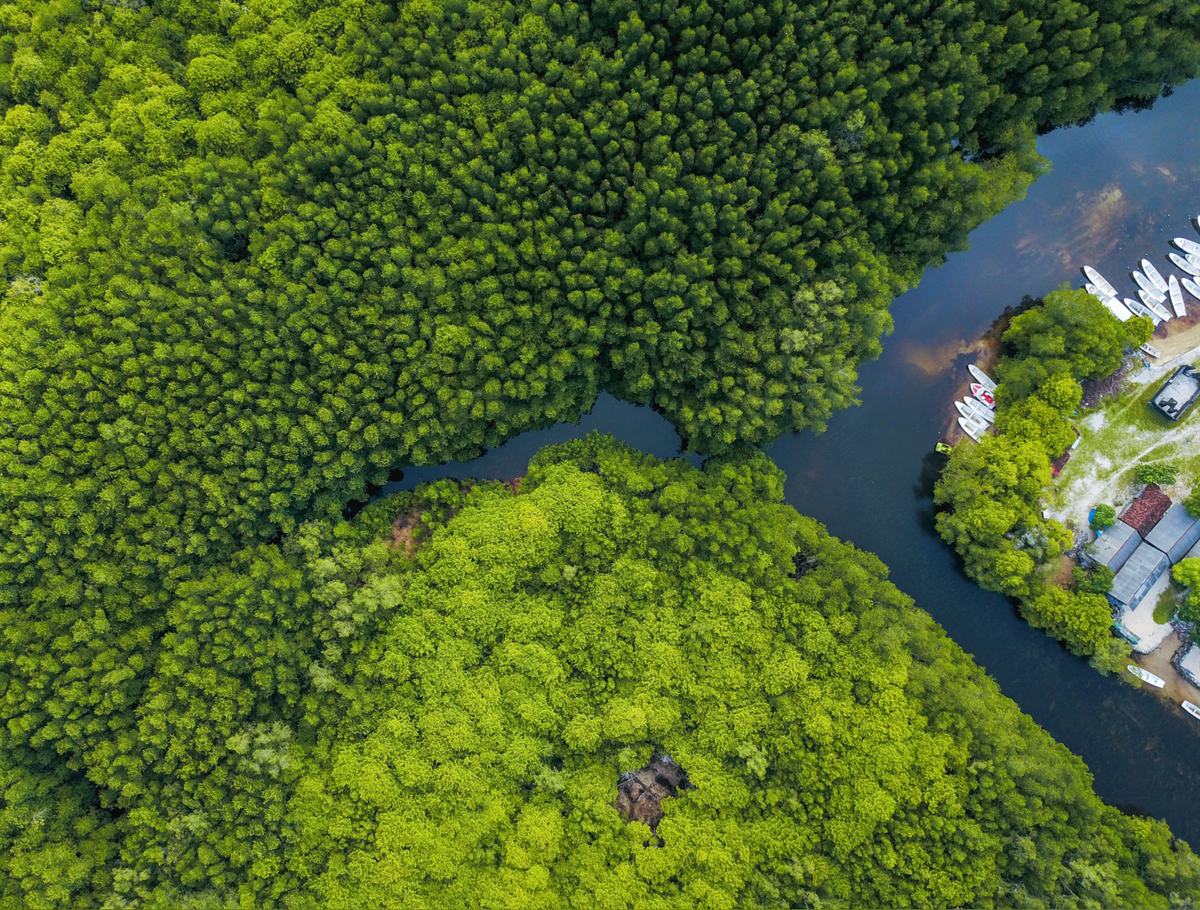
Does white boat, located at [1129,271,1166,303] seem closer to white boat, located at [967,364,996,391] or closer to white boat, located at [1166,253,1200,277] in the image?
white boat, located at [1166,253,1200,277]

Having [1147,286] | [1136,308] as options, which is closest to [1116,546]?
[1136,308]

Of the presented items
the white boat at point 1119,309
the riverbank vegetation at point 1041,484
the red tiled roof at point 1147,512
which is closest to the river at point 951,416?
the white boat at point 1119,309

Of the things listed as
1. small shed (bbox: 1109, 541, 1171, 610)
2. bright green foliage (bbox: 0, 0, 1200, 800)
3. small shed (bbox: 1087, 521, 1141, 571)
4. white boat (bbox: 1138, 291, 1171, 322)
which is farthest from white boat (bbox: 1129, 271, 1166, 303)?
small shed (bbox: 1109, 541, 1171, 610)

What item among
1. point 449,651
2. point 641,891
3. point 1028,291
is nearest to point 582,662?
point 449,651

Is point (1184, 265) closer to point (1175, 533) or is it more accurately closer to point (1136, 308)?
point (1136, 308)

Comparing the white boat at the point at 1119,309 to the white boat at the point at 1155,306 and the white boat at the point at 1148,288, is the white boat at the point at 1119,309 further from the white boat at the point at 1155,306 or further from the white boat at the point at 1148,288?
the white boat at the point at 1148,288
